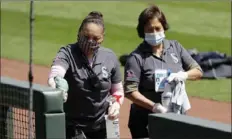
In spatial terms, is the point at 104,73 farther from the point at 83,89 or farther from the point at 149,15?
the point at 149,15

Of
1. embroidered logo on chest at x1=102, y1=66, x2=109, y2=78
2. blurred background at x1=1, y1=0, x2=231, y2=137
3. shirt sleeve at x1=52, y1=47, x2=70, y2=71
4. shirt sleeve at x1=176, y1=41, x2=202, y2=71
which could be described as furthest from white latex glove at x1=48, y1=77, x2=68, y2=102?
blurred background at x1=1, y1=0, x2=231, y2=137

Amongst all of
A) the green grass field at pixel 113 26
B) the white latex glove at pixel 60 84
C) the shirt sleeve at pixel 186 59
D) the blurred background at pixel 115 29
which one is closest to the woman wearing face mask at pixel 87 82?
the white latex glove at pixel 60 84

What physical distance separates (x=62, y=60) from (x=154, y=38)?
95cm

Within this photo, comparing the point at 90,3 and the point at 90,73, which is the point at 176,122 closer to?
the point at 90,73

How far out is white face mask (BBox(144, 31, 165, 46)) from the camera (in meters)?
6.73

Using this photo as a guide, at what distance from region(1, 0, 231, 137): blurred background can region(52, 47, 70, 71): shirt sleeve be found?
7.49 m

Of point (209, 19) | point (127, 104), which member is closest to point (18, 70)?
point (127, 104)

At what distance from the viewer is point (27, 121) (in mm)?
5629

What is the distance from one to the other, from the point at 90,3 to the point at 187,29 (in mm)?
4352

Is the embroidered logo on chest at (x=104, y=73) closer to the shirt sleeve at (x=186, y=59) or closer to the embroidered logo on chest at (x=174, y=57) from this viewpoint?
the embroidered logo on chest at (x=174, y=57)

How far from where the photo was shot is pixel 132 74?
667cm

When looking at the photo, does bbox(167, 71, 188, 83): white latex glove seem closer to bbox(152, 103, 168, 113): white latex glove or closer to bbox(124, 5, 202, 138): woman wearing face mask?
bbox(124, 5, 202, 138): woman wearing face mask

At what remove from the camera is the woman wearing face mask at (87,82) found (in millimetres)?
6203

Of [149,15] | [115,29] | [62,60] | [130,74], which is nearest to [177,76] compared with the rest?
[130,74]
